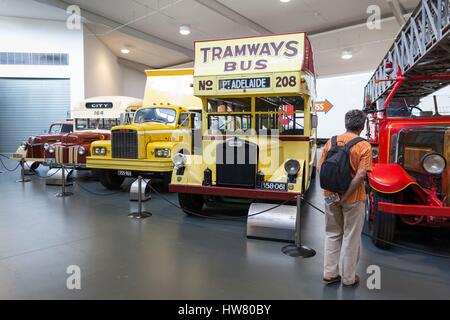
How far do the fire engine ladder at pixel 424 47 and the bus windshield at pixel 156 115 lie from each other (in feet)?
15.2

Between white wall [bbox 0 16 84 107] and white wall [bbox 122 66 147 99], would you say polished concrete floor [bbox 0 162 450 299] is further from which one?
white wall [bbox 122 66 147 99]

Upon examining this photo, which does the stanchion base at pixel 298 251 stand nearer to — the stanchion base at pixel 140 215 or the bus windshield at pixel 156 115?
the stanchion base at pixel 140 215

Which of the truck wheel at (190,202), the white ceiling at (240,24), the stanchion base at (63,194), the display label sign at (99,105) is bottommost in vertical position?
the stanchion base at (63,194)

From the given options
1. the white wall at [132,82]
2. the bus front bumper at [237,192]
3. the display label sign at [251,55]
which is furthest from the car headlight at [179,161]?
the white wall at [132,82]

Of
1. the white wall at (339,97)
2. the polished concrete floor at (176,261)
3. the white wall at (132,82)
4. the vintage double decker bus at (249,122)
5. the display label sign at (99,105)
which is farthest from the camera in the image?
the white wall at (132,82)

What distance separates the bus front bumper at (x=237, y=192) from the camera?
4.50m

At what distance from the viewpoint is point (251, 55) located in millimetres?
5066

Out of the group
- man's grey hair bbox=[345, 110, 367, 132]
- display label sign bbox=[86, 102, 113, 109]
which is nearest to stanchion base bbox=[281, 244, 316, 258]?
man's grey hair bbox=[345, 110, 367, 132]

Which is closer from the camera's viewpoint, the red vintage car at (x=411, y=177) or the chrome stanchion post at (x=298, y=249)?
the red vintage car at (x=411, y=177)

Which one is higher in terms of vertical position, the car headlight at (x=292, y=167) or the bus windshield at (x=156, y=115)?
the bus windshield at (x=156, y=115)

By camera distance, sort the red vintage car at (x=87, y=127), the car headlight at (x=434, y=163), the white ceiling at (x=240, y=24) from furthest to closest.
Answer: the white ceiling at (x=240, y=24), the red vintage car at (x=87, y=127), the car headlight at (x=434, y=163)

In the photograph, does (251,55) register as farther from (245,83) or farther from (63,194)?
(63,194)

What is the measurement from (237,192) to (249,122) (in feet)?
4.23
